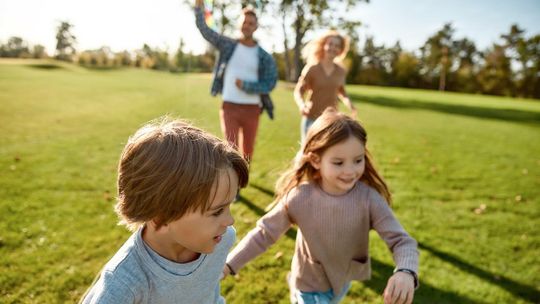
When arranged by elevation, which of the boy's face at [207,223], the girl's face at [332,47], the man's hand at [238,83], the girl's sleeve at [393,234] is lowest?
the girl's sleeve at [393,234]

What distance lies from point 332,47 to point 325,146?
320cm

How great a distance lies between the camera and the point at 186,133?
54.8 inches

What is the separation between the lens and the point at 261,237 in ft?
6.93

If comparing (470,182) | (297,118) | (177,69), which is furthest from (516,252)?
(177,69)

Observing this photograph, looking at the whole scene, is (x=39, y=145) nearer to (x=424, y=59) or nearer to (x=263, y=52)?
(x=263, y=52)

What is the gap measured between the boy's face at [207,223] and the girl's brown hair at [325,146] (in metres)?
0.88

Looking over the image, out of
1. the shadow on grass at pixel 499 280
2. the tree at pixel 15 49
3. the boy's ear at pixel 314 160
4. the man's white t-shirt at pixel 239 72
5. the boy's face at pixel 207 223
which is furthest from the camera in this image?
the tree at pixel 15 49

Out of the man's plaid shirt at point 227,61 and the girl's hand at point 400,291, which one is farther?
the man's plaid shirt at point 227,61

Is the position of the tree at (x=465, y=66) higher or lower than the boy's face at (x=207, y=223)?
higher

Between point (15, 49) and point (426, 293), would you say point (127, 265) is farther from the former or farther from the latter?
point (15, 49)

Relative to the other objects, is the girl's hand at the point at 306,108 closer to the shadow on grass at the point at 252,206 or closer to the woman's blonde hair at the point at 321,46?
the woman's blonde hair at the point at 321,46

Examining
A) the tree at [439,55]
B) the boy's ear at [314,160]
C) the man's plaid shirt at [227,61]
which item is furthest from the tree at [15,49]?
the boy's ear at [314,160]

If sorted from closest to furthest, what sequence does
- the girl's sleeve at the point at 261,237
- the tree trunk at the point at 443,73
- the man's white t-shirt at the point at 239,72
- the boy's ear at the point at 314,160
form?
the girl's sleeve at the point at 261,237
the boy's ear at the point at 314,160
the man's white t-shirt at the point at 239,72
the tree trunk at the point at 443,73

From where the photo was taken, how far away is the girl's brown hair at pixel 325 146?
216 cm
